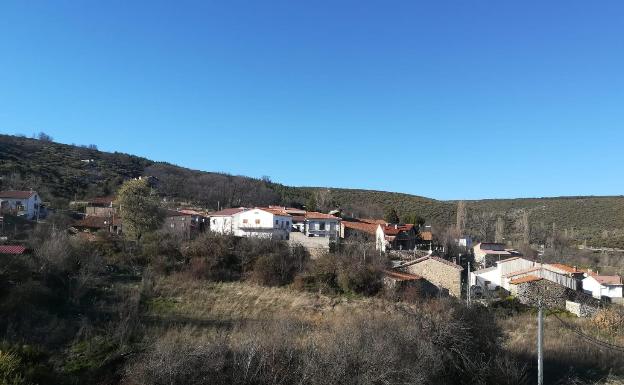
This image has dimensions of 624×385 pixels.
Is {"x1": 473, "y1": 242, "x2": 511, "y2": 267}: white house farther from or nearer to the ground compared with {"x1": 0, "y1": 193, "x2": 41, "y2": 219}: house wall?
nearer to the ground

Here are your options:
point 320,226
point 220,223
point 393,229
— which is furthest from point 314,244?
point 220,223

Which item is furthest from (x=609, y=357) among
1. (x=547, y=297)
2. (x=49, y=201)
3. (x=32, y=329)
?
(x=49, y=201)

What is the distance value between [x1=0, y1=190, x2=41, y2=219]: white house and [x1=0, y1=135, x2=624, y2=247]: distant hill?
9170mm

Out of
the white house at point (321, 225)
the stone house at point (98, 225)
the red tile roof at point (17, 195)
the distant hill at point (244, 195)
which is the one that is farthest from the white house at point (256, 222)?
the distant hill at point (244, 195)

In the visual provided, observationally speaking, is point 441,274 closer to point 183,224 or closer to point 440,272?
point 440,272

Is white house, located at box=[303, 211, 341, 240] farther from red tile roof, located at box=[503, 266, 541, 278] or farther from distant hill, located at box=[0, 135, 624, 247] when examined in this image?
distant hill, located at box=[0, 135, 624, 247]

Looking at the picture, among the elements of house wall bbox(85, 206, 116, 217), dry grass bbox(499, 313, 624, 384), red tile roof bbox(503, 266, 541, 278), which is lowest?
dry grass bbox(499, 313, 624, 384)

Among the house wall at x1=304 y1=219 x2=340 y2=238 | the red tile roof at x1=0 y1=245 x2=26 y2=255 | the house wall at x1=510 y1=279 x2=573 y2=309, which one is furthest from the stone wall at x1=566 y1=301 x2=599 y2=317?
the red tile roof at x1=0 y1=245 x2=26 y2=255

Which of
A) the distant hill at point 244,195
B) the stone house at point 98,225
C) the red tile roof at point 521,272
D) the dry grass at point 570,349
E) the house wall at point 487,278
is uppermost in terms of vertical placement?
the distant hill at point 244,195

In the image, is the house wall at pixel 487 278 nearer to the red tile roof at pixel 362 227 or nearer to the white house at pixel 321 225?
the red tile roof at pixel 362 227

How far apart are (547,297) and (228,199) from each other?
52431 millimetres

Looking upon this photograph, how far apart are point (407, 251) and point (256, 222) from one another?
49.3 feet

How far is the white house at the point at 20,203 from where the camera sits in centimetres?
4869

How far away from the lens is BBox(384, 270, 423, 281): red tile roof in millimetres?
32125
